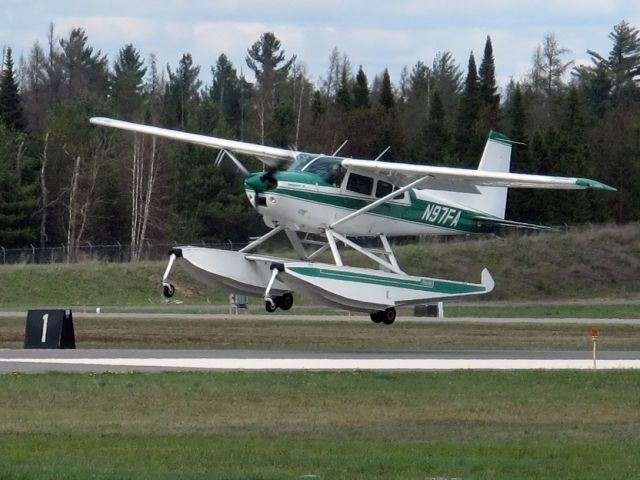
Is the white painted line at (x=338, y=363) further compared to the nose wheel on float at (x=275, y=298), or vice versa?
the nose wheel on float at (x=275, y=298)

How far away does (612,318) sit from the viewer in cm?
4297

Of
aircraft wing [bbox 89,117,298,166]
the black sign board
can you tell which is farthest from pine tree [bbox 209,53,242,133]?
the black sign board

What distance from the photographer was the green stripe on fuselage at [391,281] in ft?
94.9

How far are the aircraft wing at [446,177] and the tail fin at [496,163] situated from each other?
343 cm

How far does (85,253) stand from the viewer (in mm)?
66125

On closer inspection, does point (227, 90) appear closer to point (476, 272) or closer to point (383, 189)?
point (476, 272)

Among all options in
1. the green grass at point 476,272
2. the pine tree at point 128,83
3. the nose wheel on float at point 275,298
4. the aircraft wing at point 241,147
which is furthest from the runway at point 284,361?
the pine tree at point 128,83

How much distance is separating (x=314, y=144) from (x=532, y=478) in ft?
229

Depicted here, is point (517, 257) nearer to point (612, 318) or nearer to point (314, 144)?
point (612, 318)

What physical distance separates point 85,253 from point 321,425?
167ft

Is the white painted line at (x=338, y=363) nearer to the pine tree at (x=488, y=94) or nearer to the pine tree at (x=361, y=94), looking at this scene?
the pine tree at (x=488, y=94)

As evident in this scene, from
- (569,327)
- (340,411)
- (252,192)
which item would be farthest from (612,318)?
(340,411)

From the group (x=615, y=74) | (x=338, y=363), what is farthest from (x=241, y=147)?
(x=615, y=74)

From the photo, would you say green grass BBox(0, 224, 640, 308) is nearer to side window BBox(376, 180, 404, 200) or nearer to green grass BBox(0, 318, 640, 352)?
green grass BBox(0, 318, 640, 352)
